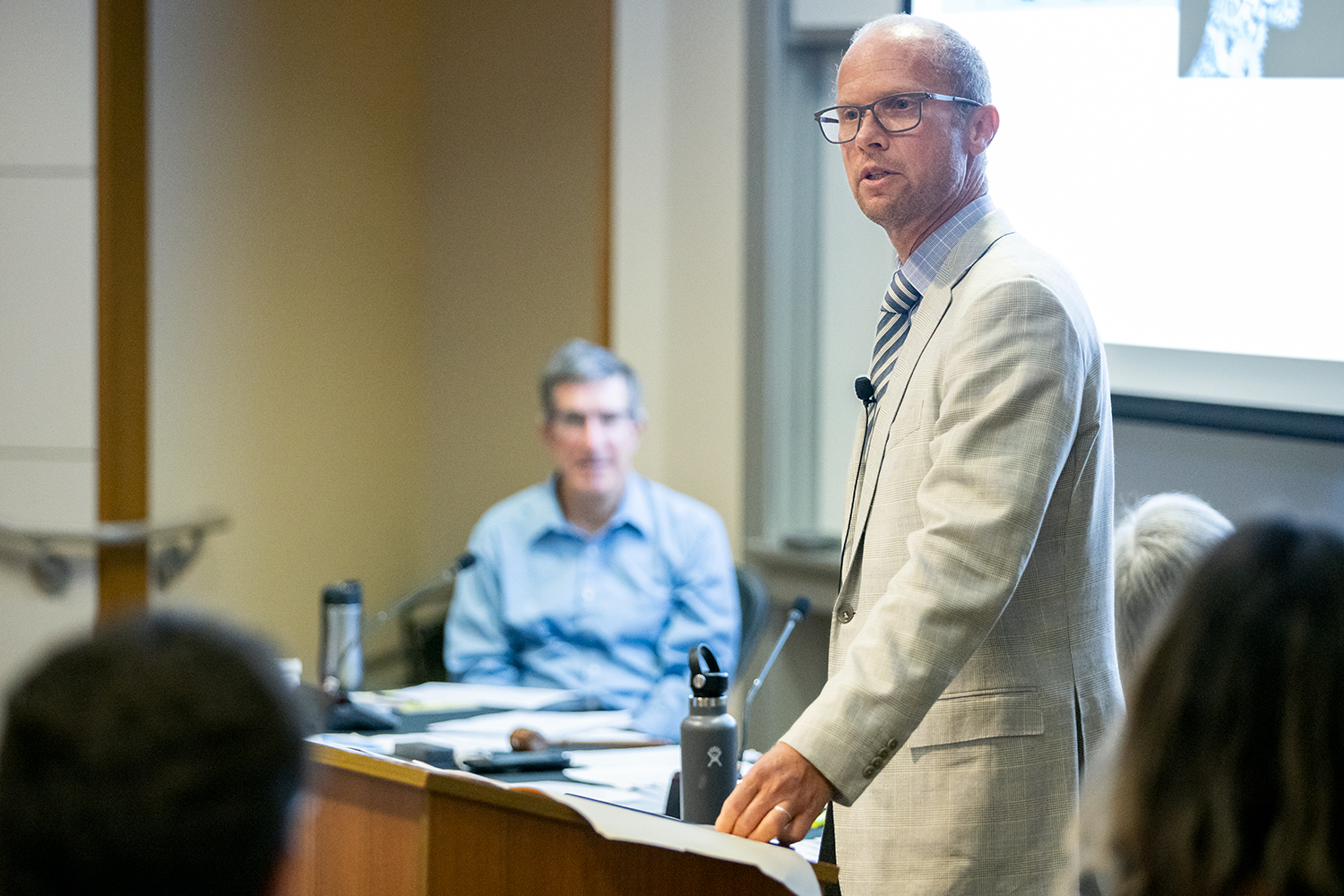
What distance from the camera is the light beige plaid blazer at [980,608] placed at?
1.36m

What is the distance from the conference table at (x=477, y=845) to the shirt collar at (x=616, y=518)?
1.81 m

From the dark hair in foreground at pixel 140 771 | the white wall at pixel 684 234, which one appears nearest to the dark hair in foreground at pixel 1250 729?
the dark hair in foreground at pixel 140 771

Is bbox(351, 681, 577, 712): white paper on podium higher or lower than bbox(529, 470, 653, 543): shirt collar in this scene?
lower

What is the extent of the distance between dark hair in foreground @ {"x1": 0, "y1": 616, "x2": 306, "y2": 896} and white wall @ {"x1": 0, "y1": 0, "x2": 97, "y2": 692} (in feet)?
10.4

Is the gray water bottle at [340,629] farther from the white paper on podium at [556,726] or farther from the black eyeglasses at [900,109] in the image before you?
the black eyeglasses at [900,109]

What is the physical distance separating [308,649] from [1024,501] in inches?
140

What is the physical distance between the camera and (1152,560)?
71.5 inches

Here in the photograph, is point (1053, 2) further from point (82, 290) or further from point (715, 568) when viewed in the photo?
point (82, 290)

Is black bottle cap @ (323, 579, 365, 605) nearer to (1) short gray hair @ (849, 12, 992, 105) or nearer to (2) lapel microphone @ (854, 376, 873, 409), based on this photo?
(2) lapel microphone @ (854, 376, 873, 409)

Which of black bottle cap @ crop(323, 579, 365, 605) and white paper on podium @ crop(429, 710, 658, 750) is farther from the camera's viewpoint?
black bottle cap @ crop(323, 579, 365, 605)

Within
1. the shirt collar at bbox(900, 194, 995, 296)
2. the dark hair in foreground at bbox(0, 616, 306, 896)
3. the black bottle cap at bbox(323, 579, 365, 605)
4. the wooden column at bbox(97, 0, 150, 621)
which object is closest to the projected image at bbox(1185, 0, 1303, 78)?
the shirt collar at bbox(900, 194, 995, 296)

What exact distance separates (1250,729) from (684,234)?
3355 mm

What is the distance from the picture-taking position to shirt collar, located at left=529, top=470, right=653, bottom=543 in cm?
333

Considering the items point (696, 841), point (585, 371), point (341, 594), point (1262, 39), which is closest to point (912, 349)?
point (696, 841)
